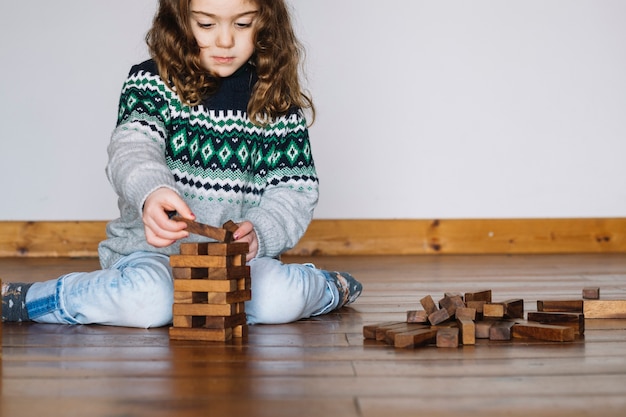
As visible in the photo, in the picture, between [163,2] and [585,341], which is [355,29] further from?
[585,341]

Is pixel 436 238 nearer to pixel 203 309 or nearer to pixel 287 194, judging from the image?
pixel 287 194

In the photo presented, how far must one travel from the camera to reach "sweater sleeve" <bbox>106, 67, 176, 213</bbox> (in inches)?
54.4

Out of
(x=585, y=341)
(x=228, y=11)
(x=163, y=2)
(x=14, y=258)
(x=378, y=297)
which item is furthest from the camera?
(x=14, y=258)

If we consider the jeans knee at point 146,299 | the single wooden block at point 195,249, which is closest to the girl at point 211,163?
the jeans knee at point 146,299

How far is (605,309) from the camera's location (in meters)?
1.56

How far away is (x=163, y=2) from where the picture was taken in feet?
5.54

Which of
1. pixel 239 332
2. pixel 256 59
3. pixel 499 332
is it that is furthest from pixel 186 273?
pixel 256 59

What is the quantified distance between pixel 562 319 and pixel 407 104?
67.9 inches

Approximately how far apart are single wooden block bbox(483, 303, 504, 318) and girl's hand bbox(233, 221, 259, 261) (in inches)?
16.9

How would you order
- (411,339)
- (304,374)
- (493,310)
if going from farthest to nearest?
(493,310) → (411,339) → (304,374)

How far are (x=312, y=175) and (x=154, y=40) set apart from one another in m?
0.41

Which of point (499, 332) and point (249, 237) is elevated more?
point (249, 237)

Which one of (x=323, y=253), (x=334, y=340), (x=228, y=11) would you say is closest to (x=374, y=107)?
(x=323, y=253)

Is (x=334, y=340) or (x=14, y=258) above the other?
(x=14, y=258)
